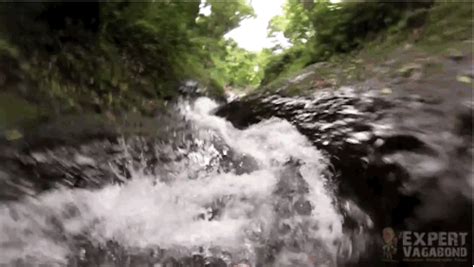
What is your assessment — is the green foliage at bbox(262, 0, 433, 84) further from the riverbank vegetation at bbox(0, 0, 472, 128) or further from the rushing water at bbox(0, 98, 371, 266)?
the rushing water at bbox(0, 98, 371, 266)

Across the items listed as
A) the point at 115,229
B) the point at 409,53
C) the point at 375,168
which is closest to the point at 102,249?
the point at 115,229

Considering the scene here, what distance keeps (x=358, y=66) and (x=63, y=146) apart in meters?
1.00

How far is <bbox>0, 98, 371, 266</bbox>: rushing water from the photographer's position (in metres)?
1.46

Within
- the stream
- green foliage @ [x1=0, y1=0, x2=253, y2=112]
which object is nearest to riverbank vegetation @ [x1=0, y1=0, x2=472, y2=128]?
green foliage @ [x1=0, y1=0, x2=253, y2=112]

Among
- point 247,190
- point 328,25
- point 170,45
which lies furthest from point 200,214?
point 328,25

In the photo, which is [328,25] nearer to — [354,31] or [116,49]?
[354,31]

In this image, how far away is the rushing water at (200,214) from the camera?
1.46 meters

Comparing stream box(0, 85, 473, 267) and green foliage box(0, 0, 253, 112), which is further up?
green foliage box(0, 0, 253, 112)

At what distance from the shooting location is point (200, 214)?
5.13 feet

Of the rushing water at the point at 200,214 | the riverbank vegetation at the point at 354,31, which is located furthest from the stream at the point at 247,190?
the riverbank vegetation at the point at 354,31

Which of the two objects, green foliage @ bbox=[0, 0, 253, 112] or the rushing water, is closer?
the rushing water

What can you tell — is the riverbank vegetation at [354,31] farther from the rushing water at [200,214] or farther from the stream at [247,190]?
the rushing water at [200,214]

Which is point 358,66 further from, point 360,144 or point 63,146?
point 63,146

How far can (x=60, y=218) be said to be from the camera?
1503 millimetres
